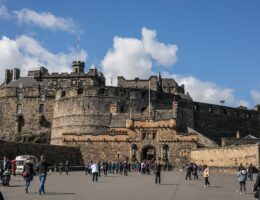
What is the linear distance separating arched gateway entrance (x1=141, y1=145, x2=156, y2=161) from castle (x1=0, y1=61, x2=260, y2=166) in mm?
106

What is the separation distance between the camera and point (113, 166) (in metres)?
41.7

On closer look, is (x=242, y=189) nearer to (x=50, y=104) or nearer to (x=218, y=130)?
(x=50, y=104)

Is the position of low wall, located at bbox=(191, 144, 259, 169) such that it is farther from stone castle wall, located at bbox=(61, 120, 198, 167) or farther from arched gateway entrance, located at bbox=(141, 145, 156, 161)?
arched gateway entrance, located at bbox=(141, 145, 156, 161)

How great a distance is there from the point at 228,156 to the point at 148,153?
1309 cm

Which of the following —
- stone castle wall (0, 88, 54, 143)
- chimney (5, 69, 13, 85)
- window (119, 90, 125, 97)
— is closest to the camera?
window (119, 90, 125, 97)

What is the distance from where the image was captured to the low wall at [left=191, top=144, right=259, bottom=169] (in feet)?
117

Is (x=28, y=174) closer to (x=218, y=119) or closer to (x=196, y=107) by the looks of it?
(x=196, y=107)

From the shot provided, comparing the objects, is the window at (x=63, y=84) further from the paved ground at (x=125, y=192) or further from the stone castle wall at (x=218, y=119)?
the paved ground at (x=125, y=192)

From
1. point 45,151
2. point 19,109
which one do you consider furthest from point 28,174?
point 19,109

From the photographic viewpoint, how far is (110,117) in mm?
60094

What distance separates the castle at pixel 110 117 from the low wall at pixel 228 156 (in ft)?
12.2

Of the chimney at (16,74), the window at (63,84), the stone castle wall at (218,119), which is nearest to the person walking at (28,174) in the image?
the stone castle wall at (218,119)

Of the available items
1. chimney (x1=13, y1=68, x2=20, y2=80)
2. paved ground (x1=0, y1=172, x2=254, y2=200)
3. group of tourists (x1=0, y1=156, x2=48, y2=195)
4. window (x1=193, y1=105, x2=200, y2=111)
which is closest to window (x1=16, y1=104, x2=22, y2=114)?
chimney (x1=13, y1=68, x2=20, y2=80)

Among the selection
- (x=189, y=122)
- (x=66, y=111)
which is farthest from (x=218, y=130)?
(x=66, y=111)
